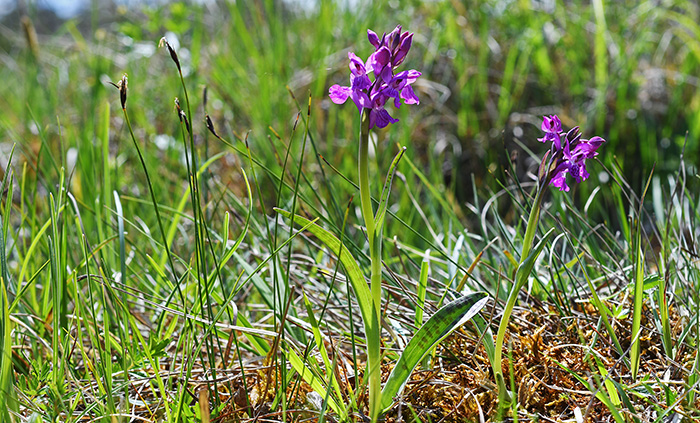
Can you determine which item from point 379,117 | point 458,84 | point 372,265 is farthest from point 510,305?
point 458,84

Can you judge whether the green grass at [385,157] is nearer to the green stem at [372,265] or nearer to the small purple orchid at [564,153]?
the green stem at [372,265]

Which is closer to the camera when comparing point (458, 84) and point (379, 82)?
point (379, 82)

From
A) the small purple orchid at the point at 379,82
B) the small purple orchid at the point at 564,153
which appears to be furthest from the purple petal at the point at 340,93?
the small purple orchid at the point at 564,153

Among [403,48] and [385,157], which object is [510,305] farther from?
[385,157]

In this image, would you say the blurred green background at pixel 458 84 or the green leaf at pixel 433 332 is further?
the blurred green background at pixel 458 84

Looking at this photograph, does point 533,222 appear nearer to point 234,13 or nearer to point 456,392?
point 456,392

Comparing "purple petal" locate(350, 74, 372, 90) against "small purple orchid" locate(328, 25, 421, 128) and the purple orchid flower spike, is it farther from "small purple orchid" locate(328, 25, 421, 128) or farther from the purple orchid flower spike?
the purple orchid flower spike
